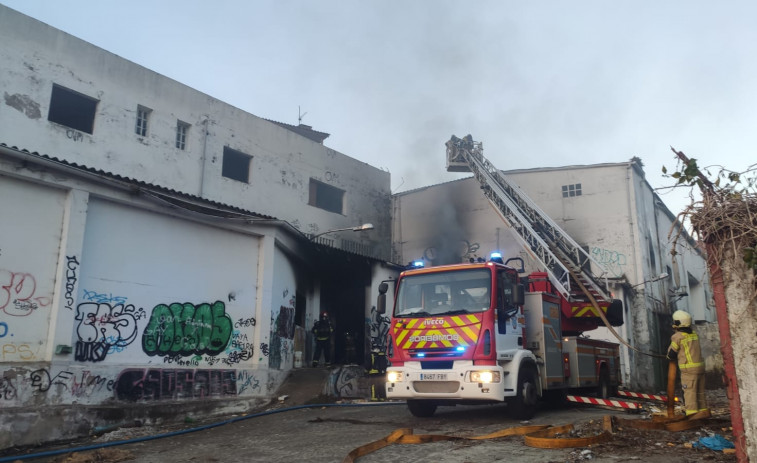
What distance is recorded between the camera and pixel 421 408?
10289 mm

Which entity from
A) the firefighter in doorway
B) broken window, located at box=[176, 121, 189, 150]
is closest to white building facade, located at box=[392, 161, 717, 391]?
the firefighter in doorway

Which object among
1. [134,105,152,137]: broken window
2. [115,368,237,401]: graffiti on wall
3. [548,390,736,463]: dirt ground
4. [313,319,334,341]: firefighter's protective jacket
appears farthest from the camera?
[134,105,152,137]: broken window

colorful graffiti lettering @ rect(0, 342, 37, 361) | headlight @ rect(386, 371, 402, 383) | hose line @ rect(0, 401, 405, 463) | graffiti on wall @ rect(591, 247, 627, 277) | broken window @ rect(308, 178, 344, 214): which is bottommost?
→ hose line @ rect(0, 401, 405, 463)

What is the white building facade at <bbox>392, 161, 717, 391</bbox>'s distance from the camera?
2198cm

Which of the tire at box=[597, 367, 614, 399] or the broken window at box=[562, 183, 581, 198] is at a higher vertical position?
the broken window at box=[562, 183, 581, 198]

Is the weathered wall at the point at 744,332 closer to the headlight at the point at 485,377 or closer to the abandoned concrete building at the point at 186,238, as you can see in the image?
the abandoned concrete building at the point at 186,238

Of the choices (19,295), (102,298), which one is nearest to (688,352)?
(102,298)

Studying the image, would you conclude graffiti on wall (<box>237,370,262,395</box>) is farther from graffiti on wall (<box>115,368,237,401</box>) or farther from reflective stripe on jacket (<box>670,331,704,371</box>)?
reflective stripe on jacket (<box>670,331,704,371</box>)

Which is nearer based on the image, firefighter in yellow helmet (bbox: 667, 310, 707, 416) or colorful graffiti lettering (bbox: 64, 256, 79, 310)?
firefighter in yellow helmet (bbox: 667, 310, 707, 416)

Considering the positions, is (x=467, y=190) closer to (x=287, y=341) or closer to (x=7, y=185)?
(x=287, y=341)

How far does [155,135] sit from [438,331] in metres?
12.7

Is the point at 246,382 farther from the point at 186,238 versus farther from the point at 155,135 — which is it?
the point at 155,135

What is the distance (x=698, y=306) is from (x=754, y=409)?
3243cm

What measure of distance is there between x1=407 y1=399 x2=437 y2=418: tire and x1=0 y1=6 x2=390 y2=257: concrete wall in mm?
11252
